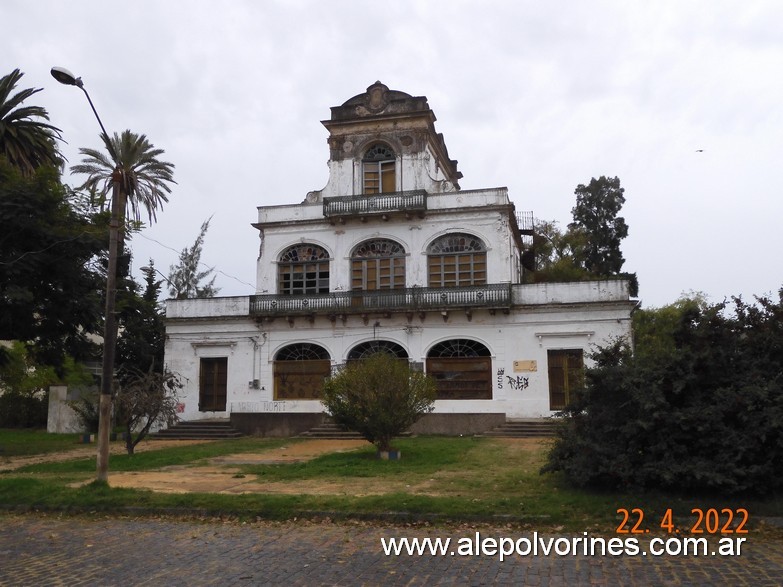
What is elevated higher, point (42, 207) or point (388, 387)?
point (42, 207)

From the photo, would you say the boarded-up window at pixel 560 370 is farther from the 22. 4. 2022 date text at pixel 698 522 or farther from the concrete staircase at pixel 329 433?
the 22. 4. 2022 date text at pixel 698 522

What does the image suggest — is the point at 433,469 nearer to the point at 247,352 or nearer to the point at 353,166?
the point at 247,352

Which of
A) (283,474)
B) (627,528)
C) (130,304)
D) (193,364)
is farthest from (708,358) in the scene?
(130,304)

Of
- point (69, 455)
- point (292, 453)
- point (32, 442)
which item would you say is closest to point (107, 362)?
point (292, 453)

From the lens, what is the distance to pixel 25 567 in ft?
23.8

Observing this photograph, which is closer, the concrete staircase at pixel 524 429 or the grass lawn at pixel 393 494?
the grass lawn at pixel 393 494

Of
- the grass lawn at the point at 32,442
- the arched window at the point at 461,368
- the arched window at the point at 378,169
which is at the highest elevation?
the arched window at the point at 378,169

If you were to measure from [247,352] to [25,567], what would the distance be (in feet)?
71.7

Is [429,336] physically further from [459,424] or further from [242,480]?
[242,480]

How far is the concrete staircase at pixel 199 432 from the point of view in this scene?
86.2 ft

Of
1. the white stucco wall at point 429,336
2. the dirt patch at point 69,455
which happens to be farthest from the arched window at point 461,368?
the dirt patch at point 69,455

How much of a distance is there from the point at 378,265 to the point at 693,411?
19820 millimetres

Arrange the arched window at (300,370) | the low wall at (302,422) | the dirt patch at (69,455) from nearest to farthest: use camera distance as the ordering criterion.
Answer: the dirt patch at (69,455) < the low wall at (302,422) < the arched window at (300,370)

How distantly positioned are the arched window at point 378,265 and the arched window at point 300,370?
3.21m
